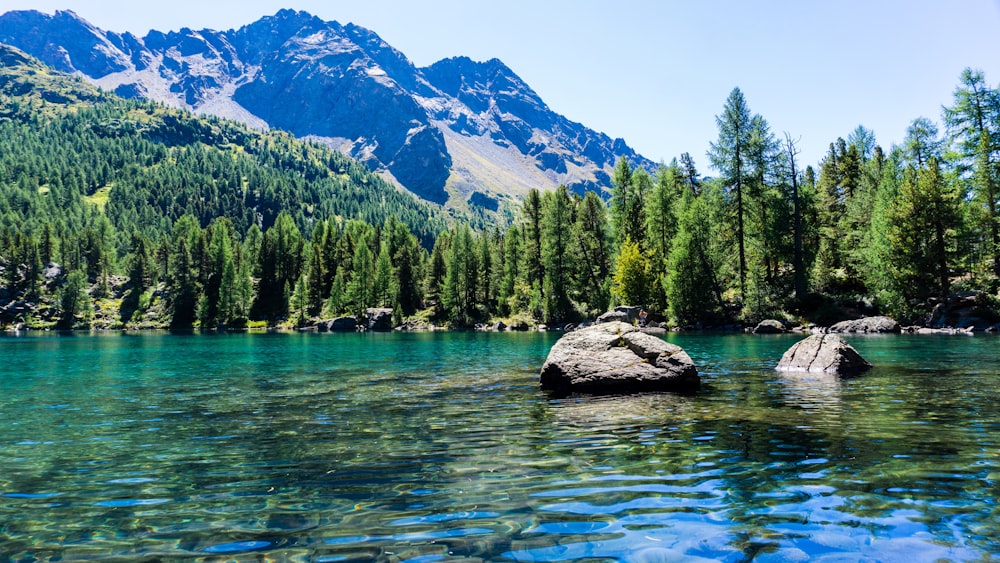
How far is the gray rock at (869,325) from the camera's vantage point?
167ft

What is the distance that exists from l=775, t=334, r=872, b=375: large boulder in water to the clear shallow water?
11.5 feet

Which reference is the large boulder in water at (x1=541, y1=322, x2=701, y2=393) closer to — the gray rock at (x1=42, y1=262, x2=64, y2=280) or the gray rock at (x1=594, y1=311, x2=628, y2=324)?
the gray rock at (x1=594, y1=311, x2=628, y2=324)

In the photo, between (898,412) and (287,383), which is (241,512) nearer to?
(898,412)

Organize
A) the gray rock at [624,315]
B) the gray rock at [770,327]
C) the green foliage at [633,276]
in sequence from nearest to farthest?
1. the gray rock at [770,327]
2. the gray rock at [624,315]
3. the green foliage at [633,276]

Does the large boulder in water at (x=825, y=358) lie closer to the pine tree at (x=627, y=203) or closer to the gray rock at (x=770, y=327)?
the gray rock at (x=770, y=327)

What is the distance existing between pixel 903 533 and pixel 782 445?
15.8 ft

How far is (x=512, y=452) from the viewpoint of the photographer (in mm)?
10898

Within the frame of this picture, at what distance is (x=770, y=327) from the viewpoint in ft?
188

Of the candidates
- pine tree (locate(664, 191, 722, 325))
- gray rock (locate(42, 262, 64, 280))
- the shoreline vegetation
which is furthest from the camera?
gray rock (locate(42, 262, 64, 280))

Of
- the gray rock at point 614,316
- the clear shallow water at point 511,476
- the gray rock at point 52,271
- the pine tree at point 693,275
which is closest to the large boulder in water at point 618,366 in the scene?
the clear shallow water at point 511,476

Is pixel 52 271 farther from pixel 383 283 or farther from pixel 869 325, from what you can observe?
pixel 869 325

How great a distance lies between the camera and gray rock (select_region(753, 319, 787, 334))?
5709cm

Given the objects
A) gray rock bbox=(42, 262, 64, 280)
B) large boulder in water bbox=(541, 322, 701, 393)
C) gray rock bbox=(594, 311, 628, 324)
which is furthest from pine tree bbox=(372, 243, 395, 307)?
large boulder in water bbox=(541, 322, 701, 393)

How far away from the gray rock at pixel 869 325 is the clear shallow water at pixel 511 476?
35958 millimetres
